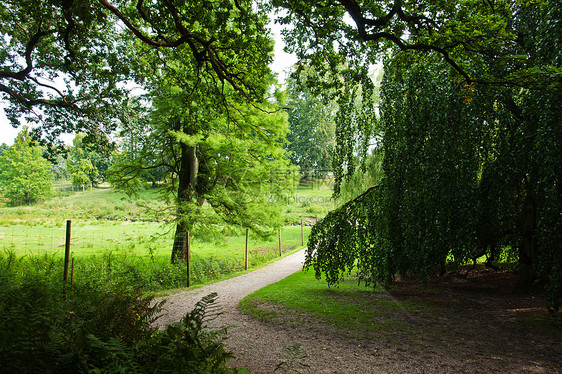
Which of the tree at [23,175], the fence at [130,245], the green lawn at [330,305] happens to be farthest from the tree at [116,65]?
the tree at [23,175]

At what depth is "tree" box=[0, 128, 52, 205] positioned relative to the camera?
2919 cm

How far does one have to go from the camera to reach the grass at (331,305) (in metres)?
5.16

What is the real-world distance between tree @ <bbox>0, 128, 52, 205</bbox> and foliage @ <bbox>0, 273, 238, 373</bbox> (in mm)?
33573

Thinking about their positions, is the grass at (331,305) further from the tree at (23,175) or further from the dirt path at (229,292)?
the tree at (23,175)

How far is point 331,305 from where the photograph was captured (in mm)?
6223

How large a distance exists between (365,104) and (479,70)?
1.95 m

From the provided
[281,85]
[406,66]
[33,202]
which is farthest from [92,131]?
[33,202]

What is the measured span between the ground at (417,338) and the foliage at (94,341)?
1.19 feet

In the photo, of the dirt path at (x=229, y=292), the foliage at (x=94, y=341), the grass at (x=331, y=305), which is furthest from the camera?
the dirt path at (x=229, y=292)

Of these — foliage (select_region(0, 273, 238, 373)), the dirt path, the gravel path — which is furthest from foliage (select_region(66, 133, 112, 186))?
foliage (select_region(0, 273, 238, 373))

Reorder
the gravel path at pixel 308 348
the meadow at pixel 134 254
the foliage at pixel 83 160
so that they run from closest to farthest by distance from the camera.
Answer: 1. the gravel path at pixel 308 348
2. the meadow at pixel 134 254
3. the foliage at pixel 83 160

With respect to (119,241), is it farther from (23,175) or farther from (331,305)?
(23,175)

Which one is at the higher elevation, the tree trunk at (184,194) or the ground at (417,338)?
the tree trunk at (184,194)

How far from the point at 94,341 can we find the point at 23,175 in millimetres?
37397
